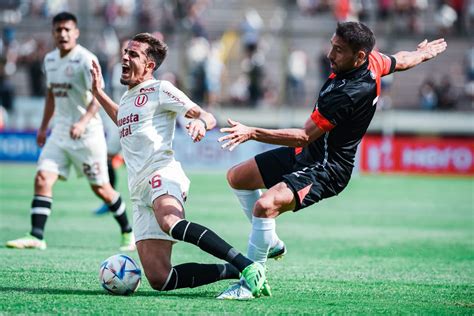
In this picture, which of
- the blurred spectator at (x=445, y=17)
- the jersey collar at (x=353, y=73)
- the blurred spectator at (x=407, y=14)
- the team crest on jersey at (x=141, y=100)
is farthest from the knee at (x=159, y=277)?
the blurred spectator at (x=445, y=17)

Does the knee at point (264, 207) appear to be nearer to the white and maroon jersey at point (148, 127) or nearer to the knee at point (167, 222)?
the knee at point (167, 222)

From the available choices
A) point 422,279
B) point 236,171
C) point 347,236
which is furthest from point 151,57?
point 347,236

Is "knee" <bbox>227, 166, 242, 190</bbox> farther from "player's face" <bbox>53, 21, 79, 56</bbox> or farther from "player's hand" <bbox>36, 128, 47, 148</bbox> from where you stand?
"player's hand" <bbox>36, 128, 47, 148</bbox>

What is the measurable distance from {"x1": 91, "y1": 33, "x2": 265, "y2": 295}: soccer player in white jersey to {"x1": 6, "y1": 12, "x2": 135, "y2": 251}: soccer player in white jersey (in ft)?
9.20

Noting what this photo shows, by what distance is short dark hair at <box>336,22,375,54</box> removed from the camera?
7.21 metres

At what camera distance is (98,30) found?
26016mm

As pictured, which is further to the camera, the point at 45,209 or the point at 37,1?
the point at 37,1

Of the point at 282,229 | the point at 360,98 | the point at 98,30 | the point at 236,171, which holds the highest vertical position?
the point at 98,30

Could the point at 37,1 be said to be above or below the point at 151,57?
above

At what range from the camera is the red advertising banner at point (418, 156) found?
2473 centimetres

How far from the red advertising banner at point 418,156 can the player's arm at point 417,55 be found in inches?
637

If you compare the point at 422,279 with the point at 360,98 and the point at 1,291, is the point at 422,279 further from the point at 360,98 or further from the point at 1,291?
the point at 1,291

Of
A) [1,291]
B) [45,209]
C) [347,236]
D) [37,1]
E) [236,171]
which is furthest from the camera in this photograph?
[37,1]

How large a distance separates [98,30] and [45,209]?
16607mm
